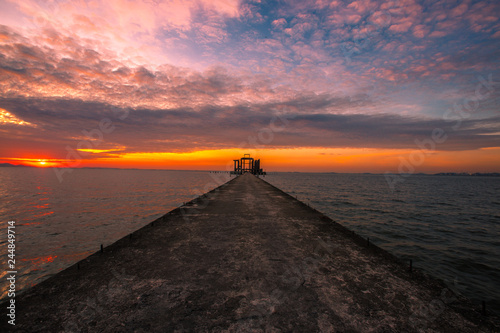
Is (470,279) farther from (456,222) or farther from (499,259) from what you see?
(456,222)

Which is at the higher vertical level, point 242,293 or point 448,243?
point 242,293

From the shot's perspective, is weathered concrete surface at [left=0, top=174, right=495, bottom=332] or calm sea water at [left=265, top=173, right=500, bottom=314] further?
calm sea water at [left=265, top=173, right=500, bottom=314]

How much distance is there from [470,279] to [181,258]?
9875 millimetres

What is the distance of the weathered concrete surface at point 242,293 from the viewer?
2969 mm

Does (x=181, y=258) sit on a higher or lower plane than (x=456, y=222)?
higher

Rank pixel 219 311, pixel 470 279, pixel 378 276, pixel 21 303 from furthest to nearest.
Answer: pixel 470 279 < pixel 378 276 < pixel 21 303 < pixel 219 311

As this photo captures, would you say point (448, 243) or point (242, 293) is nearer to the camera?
A: point (242, 293)

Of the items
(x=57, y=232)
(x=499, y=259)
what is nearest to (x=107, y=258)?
(x=57, y=232)

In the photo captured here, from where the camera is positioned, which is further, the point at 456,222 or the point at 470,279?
the point at 456,222

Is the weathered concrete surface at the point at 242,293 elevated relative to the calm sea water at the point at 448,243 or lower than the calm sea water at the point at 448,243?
elevated

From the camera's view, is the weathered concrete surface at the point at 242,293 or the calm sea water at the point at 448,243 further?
the calm sea water at the point at 448,243

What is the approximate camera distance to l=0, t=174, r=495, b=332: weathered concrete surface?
2969mm

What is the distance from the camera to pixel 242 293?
12.0ft

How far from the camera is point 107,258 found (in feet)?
17.0
